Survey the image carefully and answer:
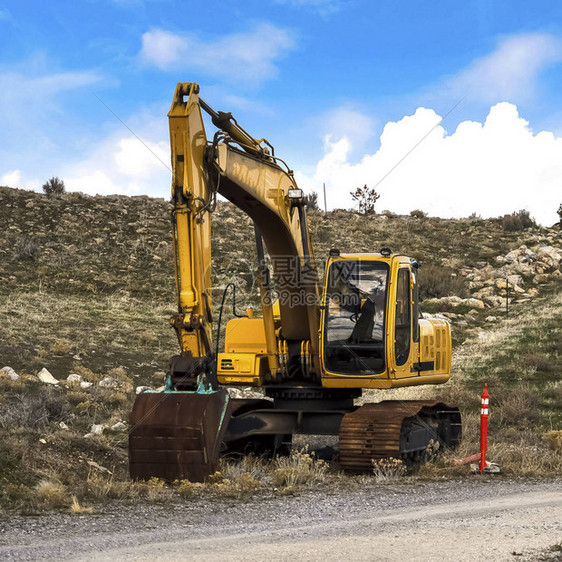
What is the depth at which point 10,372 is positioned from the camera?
1762 centimetres

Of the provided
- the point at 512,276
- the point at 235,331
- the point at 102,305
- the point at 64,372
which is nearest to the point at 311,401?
the point at 235,331

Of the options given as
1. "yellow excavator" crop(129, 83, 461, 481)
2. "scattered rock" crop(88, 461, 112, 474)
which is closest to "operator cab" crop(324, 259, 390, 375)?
"yellow excavator" crop(129, 83, 461, 481)

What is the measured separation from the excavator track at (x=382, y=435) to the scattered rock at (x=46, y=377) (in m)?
8.40

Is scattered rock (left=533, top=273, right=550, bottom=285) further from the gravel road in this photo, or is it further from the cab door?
the gravel road

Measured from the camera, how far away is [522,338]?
25.6m

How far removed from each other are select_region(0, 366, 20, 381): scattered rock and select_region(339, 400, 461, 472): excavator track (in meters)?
8.51

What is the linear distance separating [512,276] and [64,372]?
951 inches

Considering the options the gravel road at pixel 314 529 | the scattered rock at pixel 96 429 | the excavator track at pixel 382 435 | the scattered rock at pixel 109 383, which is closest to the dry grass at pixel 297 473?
the excavator track at pixel 382 435

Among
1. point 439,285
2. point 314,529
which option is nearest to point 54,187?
point 439,285

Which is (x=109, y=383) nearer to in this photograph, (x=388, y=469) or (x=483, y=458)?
(x=388, y=469)

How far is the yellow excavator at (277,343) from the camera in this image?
9516 mm

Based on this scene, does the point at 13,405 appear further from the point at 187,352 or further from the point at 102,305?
the point at 102,305

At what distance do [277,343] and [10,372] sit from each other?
A: 7.56 m

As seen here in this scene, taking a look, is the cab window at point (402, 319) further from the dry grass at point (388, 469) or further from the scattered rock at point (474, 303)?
the scattered rock at point (474, 303)
